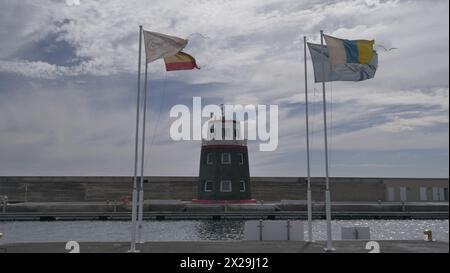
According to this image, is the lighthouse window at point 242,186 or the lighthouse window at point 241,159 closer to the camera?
the lighthouse window at point 241,159

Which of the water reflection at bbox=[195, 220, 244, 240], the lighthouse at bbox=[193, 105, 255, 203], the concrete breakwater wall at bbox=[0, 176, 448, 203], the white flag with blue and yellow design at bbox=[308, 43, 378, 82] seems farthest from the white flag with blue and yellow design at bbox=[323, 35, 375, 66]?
the concrete breakwater wall at bbox=[0, 176, 448, 203]

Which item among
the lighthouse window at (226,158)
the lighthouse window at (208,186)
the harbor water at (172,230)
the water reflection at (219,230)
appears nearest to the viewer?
the water reflection at (219,230)

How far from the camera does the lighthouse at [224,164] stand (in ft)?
198

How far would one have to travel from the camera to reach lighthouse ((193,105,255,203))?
60375mm

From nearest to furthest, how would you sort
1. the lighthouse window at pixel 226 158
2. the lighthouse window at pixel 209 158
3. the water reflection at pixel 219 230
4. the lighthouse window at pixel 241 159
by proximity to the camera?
the water reflection at pixel 219 230, the lighthouse window at pixel 226 158, the lighthouse window at pixel 209 158, the lighthouse window at pixel 241 159

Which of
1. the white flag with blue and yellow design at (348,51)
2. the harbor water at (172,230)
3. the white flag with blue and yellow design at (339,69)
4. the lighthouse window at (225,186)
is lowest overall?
the harbor water at (172,230)

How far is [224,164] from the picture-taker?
60.2 m

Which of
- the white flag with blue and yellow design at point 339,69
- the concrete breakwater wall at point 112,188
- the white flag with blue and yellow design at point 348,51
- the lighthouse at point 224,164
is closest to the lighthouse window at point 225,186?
the lighthouse at point 224,164

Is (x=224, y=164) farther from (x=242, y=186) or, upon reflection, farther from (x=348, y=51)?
(x=348, y=51)

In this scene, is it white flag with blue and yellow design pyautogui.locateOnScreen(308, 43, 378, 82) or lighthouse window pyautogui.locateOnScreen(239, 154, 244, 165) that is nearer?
white flag with blue and yellow design pyautogui.locateOnScreen(308, 43, 378, 82)

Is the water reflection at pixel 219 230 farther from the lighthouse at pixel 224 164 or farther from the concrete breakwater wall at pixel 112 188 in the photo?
the concrete breakwater wall at pixel 112 188

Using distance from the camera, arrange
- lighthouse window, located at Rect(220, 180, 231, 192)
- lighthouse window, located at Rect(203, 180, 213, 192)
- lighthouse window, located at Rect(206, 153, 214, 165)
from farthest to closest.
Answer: lighthouse window, located at Rect(203, 180, 213, 192) → lighthouse window, located at Rect(220, 180, 231, 192) → lighthouse window, located at Rect(206, 153, 214, 165)

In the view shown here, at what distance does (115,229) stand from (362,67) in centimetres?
3715

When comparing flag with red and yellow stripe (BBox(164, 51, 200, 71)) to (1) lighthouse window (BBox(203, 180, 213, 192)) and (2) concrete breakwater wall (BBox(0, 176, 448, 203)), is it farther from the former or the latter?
(2) concrete breakwater wall (BBox(0, 176, 448, 203))
